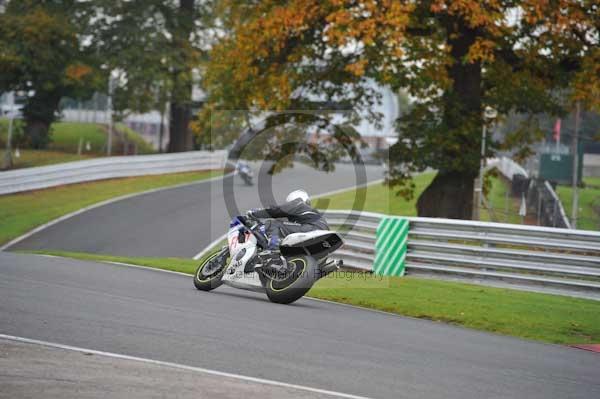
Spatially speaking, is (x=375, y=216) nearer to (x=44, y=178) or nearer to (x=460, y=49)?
(x=460, y=49)

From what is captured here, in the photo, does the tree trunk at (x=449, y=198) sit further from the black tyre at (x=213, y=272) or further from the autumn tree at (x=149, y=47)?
the autumn tree at (x=149, y=47)

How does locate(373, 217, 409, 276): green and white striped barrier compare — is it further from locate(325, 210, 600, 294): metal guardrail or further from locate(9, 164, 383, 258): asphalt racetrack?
locate(9, 164, 383, 258): asphalt racetrack

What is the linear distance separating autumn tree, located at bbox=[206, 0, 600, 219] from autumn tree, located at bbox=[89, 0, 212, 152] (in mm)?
20608

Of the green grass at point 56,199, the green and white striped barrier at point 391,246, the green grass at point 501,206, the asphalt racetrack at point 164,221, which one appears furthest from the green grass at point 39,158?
the green and white striped barrier at point 391,246

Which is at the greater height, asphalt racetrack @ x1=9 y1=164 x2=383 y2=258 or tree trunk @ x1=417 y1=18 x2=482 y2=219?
tree trunk @ x1=417 y1=18 x2=482 y2=219

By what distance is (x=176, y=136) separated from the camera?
4944 cm

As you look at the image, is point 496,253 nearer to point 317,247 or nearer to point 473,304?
point 473,304

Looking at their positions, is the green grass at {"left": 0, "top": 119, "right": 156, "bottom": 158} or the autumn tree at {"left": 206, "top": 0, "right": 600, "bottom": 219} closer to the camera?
the autumn tree at {"left": 206, "top": 0, "right": 600, "bottom": 219}

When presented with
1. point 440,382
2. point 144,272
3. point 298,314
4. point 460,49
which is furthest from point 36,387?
point 460,49

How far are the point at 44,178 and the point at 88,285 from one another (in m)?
23.5

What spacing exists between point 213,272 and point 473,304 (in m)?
3.78

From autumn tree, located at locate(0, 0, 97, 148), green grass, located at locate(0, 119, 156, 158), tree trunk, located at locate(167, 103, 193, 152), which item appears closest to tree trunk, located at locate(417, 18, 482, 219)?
autumn tree, located at locate(0, 0, 97, 148)

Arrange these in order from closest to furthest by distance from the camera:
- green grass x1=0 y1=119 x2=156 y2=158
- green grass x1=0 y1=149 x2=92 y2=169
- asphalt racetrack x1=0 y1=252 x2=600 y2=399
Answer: asphalt racetrack x1=0 y1=252 x2=600 y2=399 < green grass x1=0 y1=149 x2=92 y2=169 < green grass x1=0 y1=119 x2=156 y2=158

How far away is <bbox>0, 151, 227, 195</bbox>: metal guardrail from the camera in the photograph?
3262cm
